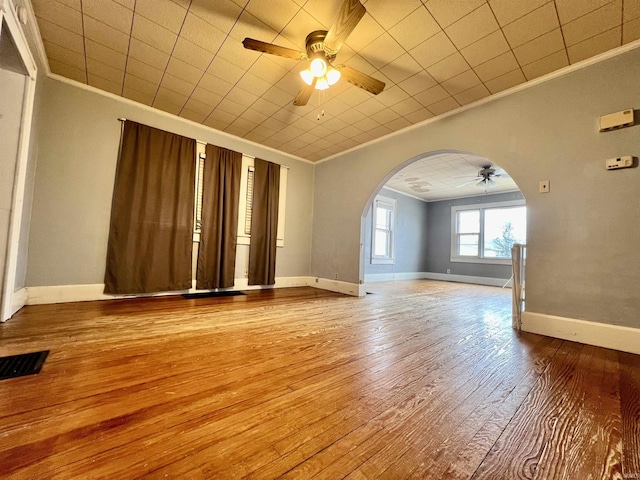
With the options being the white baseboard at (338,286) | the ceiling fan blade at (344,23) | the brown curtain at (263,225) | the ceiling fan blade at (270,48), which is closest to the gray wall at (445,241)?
the white baseboard at (338,286)

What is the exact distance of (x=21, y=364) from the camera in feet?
4.86

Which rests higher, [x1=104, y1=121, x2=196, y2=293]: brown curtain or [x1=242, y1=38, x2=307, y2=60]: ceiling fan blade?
[x1=242, y1=38, x2=307, y2=60]: ceiling fan blade

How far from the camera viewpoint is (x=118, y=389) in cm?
128

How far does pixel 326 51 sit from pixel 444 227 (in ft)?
24.2

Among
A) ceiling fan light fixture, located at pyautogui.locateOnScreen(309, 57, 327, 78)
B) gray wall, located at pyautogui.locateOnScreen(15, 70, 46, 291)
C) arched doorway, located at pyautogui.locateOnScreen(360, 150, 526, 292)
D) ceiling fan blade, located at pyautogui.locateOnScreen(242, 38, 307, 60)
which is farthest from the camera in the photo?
arched doorway, located at pyautogui.locateOnScreen(360, 150, 526, 292)

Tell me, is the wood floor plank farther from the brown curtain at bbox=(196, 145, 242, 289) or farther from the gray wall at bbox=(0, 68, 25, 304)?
the brown curtain at bbox=(196, 145, 242, 289)

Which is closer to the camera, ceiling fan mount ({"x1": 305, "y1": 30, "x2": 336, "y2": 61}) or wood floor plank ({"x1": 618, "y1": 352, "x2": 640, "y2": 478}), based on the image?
wood floor plank ({"x1": 618, "y1": 352, "x2": 640, "y2": 478})

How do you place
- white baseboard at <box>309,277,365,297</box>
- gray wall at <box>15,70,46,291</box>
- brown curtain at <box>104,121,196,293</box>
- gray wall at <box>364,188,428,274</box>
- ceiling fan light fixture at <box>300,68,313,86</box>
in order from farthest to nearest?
gray wall at <box>364,188,428,274</box>, white baseboard at <box>309,277,365,297</box>, brown curtain at <box>104,121,196,293</box>, gray wall at <box>15,70,46,291</box>, ceiling fan light fixture at <box>300,68,313,86</box>

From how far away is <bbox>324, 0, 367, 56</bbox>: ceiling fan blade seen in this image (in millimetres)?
1696

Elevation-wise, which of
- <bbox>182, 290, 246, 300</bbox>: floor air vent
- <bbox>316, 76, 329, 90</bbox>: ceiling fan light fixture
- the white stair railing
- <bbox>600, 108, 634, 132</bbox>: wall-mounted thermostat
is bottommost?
<bbox>182, 290, 246, 300</bbox>: floor air vent

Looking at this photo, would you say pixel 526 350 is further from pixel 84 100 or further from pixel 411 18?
pixel 84 100

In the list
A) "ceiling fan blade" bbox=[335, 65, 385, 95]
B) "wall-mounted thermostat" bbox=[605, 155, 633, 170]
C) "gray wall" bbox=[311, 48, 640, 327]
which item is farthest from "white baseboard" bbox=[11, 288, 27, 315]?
"wall-mounted thermostat" bbox=[605, 155, 633, 170]

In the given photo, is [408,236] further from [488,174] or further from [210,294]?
[210,294]

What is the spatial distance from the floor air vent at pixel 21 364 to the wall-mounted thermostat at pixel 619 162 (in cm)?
438
